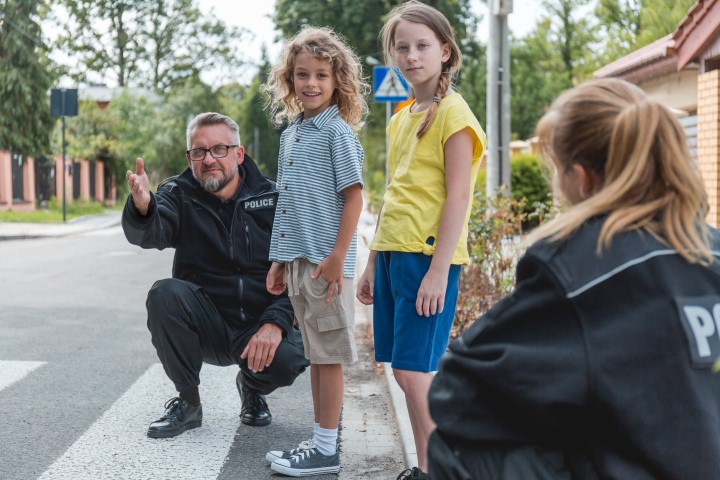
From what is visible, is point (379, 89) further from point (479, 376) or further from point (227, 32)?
point (227, 32)

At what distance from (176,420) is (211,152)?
1.36 metres

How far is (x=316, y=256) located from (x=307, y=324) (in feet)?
1.02

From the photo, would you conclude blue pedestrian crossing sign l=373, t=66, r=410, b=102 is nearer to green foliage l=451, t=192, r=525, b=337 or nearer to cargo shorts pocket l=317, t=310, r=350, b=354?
green foliage l=451, t=192, r=525, b=337

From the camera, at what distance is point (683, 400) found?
182 centimetres

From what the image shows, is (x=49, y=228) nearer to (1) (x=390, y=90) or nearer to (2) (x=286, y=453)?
(1) (x=390, y=90)

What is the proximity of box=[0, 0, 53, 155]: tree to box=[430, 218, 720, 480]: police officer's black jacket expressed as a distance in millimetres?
35925

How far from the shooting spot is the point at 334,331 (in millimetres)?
4020

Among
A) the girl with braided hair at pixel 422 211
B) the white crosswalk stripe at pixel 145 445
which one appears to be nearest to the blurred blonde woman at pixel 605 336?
the girl with braided hair at pixel 422 211

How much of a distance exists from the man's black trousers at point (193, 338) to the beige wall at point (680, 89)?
11.0 meters

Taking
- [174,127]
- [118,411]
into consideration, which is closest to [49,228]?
[118,411]

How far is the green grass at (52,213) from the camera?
94.1 ft

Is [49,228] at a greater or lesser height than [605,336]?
lesser

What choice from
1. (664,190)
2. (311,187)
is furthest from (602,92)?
(311,187)

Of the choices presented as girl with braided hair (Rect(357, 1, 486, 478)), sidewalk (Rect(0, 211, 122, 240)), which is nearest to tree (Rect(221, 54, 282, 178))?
sidewalk (Rect(0, 211, 122, 240))
